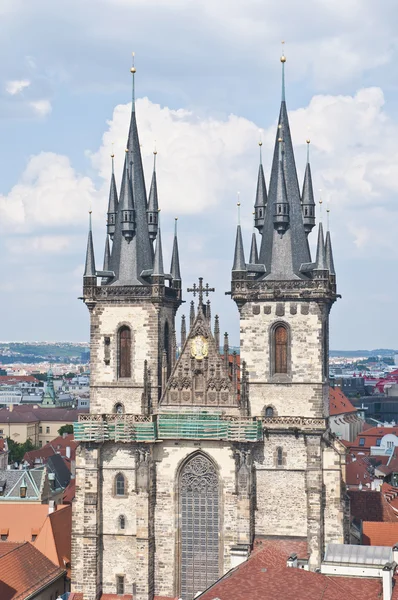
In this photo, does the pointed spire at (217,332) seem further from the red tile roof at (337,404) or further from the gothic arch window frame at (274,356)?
the red tile roof at (337,404)

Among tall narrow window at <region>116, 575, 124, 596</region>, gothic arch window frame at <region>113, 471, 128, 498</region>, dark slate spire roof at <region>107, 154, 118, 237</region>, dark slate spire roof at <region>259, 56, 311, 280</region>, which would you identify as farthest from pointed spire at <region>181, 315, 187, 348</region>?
tall narrow window at <region>116, 575, 124, 596</region>

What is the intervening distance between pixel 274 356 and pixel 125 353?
364 inches

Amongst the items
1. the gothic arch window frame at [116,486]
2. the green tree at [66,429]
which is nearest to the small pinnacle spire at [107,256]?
the gothic arch window frame at [116,486]

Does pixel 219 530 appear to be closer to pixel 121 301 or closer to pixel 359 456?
pixel 121 301

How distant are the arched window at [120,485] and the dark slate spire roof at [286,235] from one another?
48.2 feet

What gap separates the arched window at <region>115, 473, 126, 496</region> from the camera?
61.9 meters

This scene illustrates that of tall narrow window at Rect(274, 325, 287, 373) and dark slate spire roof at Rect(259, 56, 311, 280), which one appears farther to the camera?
dark slate spire roof at Rect(259, 56, 311, 280)

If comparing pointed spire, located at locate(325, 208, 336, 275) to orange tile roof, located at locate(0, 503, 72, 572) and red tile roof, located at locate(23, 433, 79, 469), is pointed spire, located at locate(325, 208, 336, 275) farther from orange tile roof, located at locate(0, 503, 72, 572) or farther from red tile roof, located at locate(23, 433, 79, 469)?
red tile roof, located at locate(23, 433, 79, 469)

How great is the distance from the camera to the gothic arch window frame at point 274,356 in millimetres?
61219

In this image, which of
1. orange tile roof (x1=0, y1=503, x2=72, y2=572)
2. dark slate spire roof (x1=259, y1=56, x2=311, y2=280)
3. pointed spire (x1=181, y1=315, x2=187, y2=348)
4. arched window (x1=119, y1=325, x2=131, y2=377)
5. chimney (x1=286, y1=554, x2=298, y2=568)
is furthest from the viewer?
orange tile roof (x1=0, y1=503, x2=72, y2=572)

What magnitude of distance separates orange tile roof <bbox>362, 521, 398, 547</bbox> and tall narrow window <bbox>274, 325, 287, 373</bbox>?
529 inches

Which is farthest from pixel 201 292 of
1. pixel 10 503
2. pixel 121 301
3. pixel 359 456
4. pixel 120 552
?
pixel 359 456

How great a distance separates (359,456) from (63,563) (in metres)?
66.2

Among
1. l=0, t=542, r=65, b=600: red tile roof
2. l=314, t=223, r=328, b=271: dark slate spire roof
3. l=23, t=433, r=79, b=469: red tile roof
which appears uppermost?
l=314, t=223, r=328, b=271: dark slate spire roof
